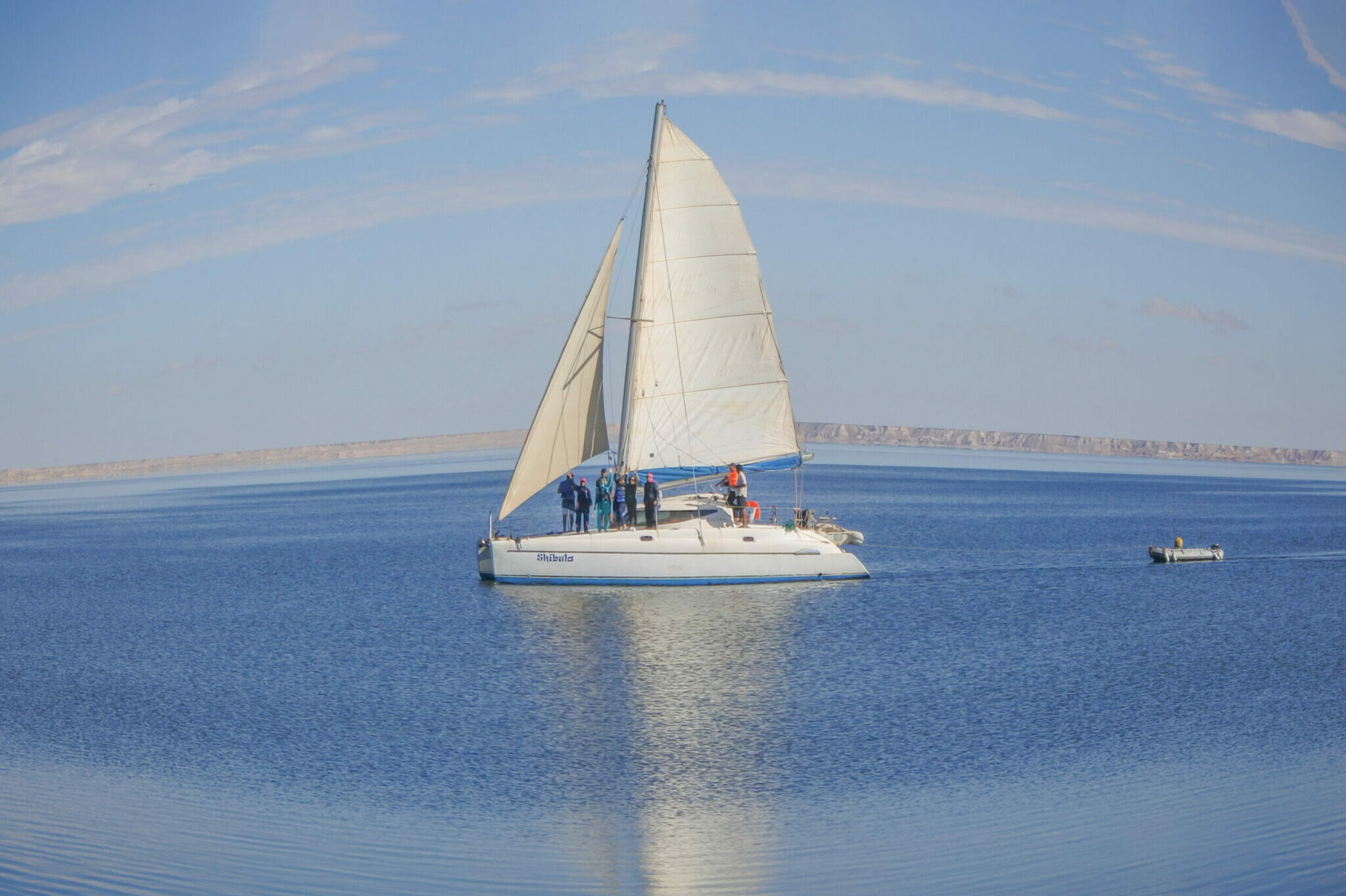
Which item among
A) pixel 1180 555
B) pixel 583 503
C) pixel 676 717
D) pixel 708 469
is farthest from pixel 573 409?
pixel 1180 555

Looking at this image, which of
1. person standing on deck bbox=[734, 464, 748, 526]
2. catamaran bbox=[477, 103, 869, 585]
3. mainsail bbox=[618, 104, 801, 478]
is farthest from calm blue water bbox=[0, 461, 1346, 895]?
mainsail bbox=[618, 104, 801, 478]

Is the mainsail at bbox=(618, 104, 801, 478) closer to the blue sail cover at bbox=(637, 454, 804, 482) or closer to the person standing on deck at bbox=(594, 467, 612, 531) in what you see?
the blue sail cover at bbox=(637, 454, 804, 482)

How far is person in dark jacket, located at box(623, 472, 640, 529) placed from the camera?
38.0 meters

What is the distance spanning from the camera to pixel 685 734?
22828 mm

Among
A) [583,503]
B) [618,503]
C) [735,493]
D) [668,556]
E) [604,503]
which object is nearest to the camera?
[668,556]

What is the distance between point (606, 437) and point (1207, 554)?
24775 mm

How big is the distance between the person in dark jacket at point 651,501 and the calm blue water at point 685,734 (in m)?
2.46

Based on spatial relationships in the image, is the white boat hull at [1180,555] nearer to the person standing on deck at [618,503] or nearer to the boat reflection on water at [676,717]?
the boat reflection on water at [676,717]

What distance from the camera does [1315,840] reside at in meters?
16.4

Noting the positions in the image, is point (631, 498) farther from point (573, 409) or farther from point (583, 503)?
point (573, 409)

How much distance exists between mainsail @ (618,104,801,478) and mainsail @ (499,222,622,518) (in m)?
0.97

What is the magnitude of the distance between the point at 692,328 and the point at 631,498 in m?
5.70

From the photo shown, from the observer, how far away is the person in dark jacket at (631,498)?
125ft

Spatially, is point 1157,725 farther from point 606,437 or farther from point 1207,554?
point 1207,554
